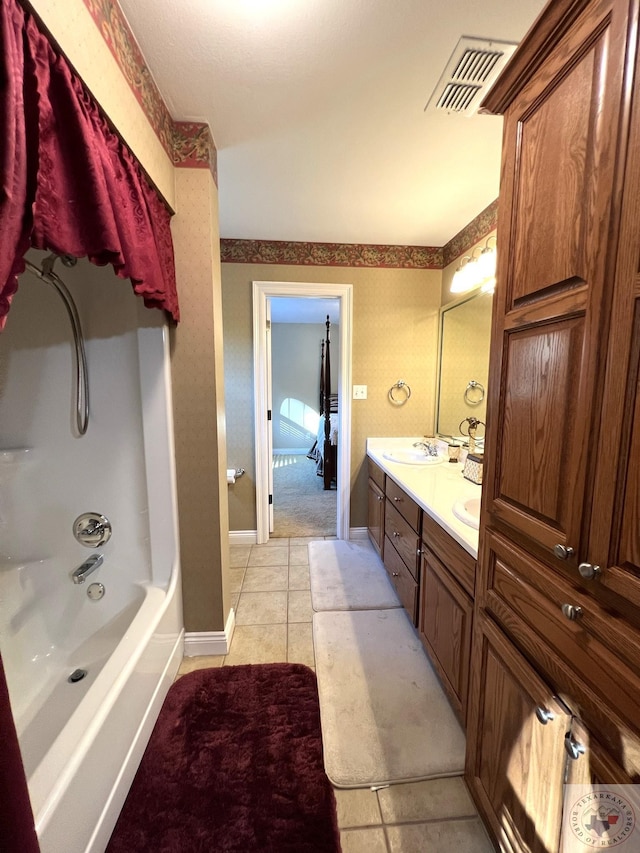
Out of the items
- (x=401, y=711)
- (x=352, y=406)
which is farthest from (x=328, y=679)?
(x=352, y=406)

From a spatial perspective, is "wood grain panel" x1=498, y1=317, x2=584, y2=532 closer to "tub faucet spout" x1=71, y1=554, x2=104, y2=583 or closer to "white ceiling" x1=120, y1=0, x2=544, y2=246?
"white ceiling" x1=120, y1=0, x2=544, y2=246

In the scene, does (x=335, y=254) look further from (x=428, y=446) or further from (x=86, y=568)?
(x=86, y=568)

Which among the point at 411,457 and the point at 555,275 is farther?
the point at 411,457

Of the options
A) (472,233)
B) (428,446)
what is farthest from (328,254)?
(428,446)

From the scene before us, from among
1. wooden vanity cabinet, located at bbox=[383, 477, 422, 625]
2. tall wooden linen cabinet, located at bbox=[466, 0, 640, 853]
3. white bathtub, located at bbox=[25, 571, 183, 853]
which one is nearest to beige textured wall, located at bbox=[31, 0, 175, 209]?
tall wooden linen cabinet, located at bbox=[466, 0, 640, 853]

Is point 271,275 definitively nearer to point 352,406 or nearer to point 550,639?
point 352,406

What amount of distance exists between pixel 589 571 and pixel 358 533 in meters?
2.40

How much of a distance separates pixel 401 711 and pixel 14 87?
7.17 feet

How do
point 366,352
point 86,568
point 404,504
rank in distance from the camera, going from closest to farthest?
point 86,568, point 404,504, point 366,352

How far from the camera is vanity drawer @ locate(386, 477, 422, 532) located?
168 cm

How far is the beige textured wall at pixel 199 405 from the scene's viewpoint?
147 cm

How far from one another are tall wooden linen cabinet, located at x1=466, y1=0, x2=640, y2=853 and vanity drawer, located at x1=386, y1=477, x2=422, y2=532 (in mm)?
690

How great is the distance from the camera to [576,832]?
667 mm

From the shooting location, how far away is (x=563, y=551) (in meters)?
0.68
